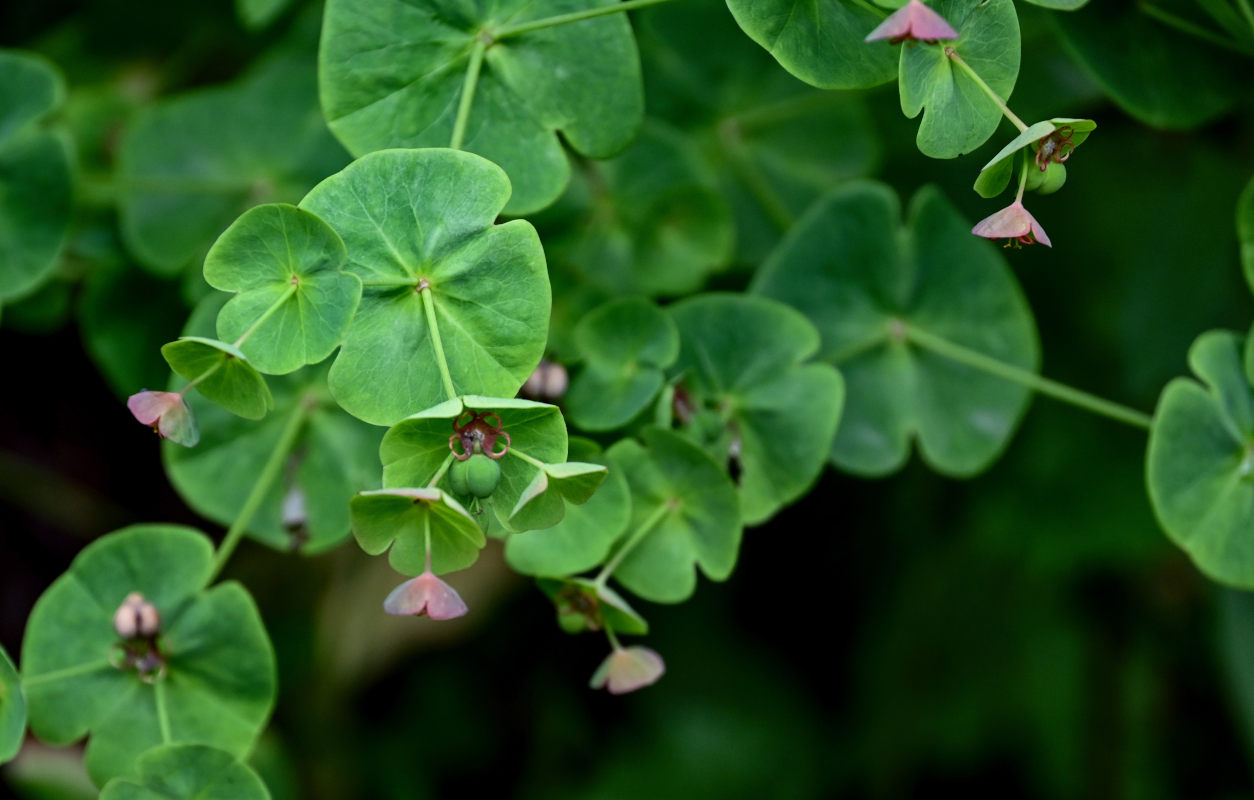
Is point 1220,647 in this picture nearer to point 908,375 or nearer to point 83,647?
point 908,375

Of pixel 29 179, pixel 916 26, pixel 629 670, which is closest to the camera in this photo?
pixel 916 26

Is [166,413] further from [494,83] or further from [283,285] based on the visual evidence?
[494,83]

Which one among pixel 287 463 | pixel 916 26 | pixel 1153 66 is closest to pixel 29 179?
pixel 287 463

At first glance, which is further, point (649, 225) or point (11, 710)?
point (649, 225)

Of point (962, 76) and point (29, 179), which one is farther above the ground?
point (962, 76)

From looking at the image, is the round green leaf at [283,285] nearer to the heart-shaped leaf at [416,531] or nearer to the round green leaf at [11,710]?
the heart-shaped leaf at [416,531]

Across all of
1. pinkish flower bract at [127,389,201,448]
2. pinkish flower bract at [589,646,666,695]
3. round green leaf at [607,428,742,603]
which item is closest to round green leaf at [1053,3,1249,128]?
round green leaf at [607,428,742,603]
